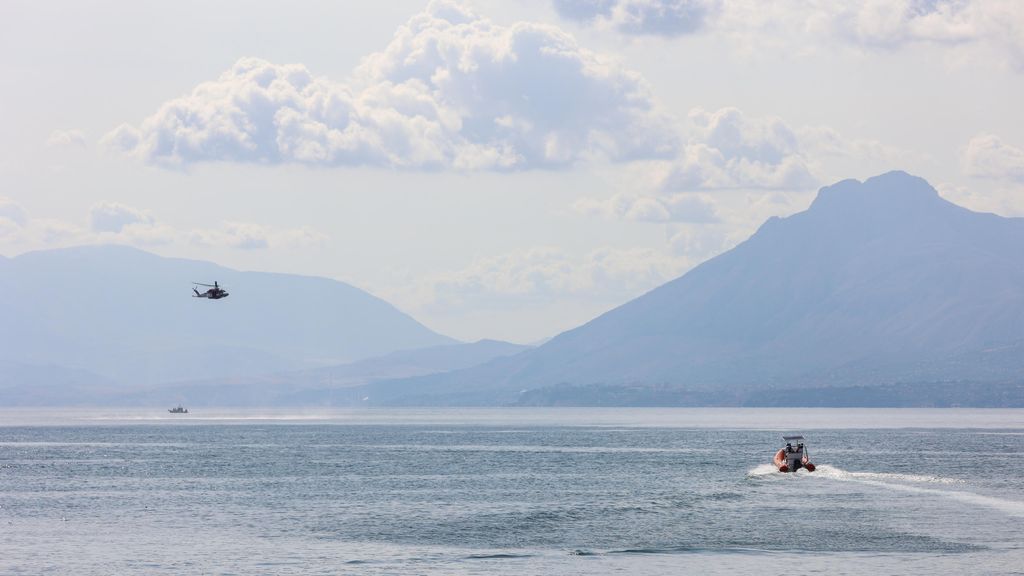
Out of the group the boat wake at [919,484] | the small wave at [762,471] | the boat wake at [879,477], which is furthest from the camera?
the small wave at [762,471]

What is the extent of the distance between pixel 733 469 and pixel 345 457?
57.6m

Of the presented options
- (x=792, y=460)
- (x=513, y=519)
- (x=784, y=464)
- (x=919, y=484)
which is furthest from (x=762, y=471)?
(x=513, y=519)

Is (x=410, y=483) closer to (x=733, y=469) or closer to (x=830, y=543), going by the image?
(x=733, y=469)

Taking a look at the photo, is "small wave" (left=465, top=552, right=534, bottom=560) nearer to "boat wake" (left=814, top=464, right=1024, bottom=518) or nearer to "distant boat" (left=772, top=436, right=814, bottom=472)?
"boat wake" (left=814, top=464, right=1024, bottom=518)

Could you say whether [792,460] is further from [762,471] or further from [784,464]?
[762,471]

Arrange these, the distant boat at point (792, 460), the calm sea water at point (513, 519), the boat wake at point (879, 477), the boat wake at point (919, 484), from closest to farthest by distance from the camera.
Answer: the calm sea water at point (513, 519), the boat wake at point (919, 484), the boat wake at point (879, 477), the distant boat at point (792, 460)

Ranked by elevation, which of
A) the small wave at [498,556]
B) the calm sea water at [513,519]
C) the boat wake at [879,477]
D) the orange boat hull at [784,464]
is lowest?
the small wave at [498,556]

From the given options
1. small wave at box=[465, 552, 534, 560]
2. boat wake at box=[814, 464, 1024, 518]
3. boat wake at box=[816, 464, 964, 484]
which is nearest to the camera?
small wave at box=[465, 552, 534, 560]

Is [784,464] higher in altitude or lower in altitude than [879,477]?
higher

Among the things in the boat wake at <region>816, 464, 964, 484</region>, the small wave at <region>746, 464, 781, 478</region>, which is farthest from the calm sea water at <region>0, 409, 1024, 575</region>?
the small wave at <region>746, 464, 781, 478</region>

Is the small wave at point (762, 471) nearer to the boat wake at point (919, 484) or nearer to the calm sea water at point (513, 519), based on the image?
the calm sea water at point (513, 519)

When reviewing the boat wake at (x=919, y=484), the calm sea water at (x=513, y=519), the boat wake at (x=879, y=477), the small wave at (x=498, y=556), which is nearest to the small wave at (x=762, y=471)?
the calm sea water at (x=513, y=519)

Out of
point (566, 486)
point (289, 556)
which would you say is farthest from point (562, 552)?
point (566, 486)

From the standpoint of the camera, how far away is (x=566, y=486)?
137875 millimetres
